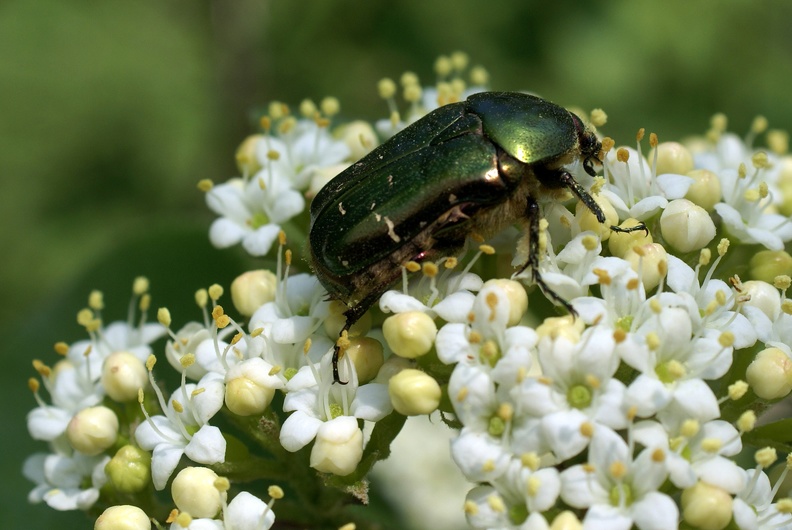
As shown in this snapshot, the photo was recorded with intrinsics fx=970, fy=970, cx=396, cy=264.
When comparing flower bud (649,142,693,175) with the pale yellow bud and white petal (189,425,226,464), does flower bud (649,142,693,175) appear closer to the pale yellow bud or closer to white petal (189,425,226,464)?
the pale yellow bud

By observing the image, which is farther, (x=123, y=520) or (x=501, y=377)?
(x=123, y=520)

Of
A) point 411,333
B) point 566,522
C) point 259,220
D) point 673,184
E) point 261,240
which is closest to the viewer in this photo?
point 566,522

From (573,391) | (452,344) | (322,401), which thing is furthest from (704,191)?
(322,401)

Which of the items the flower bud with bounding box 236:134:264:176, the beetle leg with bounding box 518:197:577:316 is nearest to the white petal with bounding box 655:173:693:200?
the beetle leg with bounding box 518:197:577:316

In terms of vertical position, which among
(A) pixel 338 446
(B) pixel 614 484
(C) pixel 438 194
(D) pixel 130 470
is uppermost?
(C) pixel 438 194

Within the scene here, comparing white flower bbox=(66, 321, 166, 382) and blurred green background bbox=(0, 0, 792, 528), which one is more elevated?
blurred green background bbox=(0, 0, 792, 528)

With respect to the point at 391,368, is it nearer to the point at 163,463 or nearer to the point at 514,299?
the point at 514,299

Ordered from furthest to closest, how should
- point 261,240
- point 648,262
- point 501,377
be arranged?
point 261,240
point 648,262
point 501,377
